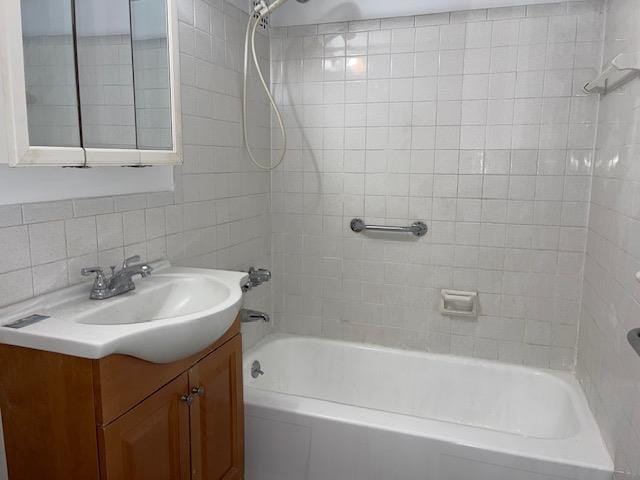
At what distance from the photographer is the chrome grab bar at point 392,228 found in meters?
2.37

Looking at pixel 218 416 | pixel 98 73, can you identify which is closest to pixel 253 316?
pixel 218 416

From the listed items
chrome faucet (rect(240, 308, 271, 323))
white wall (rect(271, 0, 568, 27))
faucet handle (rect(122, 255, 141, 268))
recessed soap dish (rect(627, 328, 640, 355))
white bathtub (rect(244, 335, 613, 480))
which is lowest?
white bathtub (rect(244, 335, 613, 480))

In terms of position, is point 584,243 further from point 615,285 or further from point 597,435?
point 597,435

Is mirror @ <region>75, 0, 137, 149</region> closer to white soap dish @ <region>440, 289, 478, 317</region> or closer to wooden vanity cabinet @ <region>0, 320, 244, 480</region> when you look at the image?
wooden vanity cabinet @ <region>0, 320, 244, 480</region>

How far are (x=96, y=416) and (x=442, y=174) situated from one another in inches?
70.7

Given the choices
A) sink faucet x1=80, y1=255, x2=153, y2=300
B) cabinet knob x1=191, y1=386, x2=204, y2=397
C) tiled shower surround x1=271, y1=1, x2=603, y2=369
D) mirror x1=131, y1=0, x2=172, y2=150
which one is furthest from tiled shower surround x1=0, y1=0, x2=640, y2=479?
cabinet knob x1=191, y1=386, x2=204, y2=397

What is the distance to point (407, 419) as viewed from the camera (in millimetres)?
1794

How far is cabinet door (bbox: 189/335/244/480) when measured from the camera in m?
1.42

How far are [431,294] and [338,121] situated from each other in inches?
39.3

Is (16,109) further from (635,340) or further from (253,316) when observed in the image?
(635,340)

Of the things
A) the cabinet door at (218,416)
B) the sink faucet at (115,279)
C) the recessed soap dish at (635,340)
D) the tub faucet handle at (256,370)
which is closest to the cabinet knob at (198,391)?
the cabinet door at (218,416)

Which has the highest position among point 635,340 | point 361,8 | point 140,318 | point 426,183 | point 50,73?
point 361,8

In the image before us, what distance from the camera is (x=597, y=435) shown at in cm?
172

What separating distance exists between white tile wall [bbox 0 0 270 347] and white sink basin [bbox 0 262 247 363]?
0.10m
